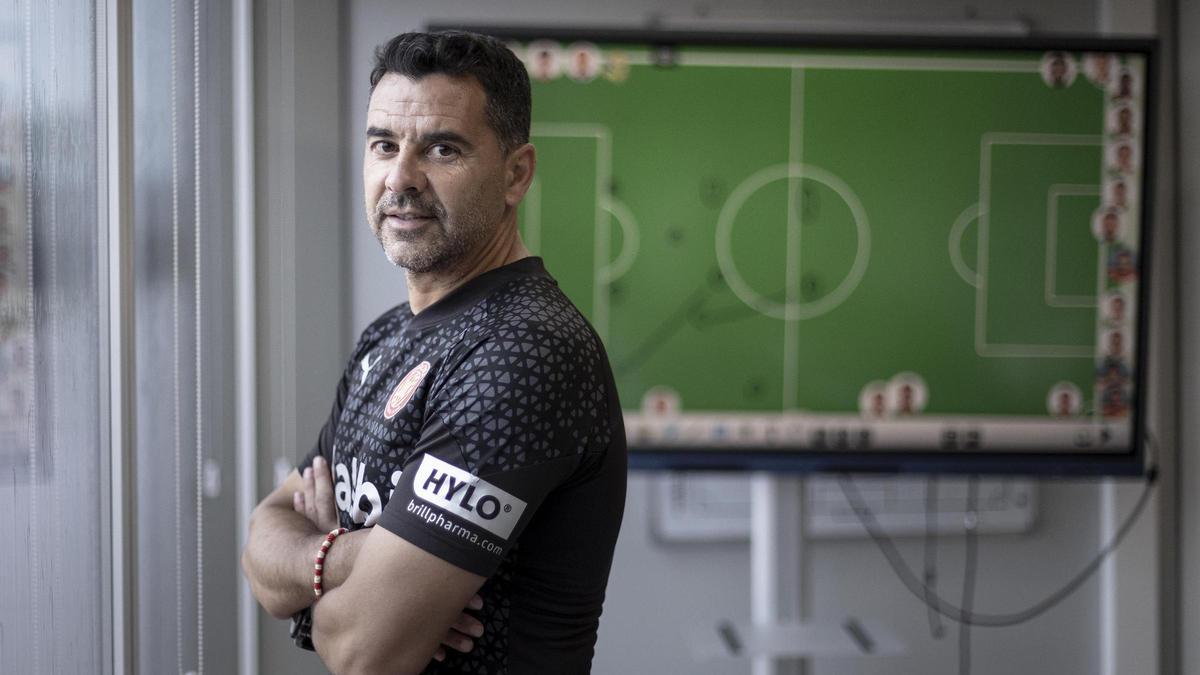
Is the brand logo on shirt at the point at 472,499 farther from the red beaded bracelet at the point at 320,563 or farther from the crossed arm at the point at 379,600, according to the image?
the red beaded bracelet at the point at 320,563

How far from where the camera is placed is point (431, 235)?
3.69 ft

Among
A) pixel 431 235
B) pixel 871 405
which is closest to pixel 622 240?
pixel 871 405

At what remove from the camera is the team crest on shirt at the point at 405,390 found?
1.07 m

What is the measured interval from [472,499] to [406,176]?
0.37 m

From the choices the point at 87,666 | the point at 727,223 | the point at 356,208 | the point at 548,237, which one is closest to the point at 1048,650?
the point at 727,223

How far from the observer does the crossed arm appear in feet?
3.17

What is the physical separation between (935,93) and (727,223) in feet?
1.60

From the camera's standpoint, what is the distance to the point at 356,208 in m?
2.33

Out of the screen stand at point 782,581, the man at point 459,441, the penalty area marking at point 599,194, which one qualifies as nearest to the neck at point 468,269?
the man at point 459,441

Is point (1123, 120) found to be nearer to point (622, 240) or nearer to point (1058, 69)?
point (1058, 69)

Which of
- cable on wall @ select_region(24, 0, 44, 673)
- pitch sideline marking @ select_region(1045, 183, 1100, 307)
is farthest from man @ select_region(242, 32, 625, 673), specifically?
pitch sideline marking @ select_region(1045, 183, 1100, 307)

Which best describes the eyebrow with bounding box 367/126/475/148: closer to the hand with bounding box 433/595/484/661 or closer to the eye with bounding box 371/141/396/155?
the eye with bounding box 371/141/396/155

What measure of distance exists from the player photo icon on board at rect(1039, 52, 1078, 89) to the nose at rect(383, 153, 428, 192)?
4.84 ft

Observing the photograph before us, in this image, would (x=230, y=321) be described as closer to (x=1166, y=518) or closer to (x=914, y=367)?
(x=914, y=367)
